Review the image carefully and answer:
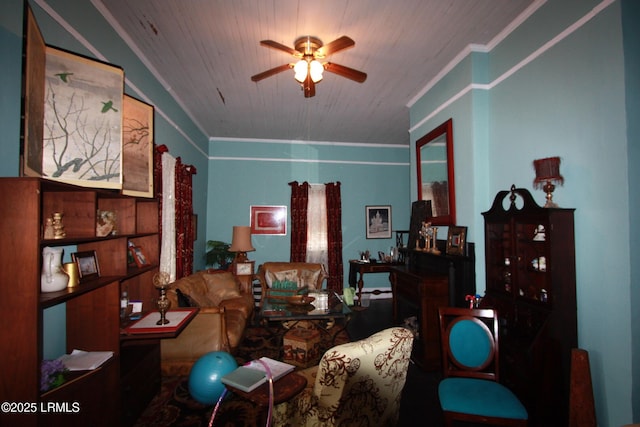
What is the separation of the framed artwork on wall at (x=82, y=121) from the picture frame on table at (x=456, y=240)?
11.2 ft

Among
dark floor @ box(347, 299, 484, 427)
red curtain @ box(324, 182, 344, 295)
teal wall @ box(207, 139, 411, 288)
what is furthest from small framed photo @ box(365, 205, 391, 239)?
dark floor @ box(347, 299, 484, 427)

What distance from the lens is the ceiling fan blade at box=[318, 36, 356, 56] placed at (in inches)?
97.6

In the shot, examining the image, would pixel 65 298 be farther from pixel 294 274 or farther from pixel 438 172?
pixel 294 274

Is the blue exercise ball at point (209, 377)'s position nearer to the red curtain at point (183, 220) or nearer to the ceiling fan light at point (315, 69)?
the red curtain at point (183, 220)

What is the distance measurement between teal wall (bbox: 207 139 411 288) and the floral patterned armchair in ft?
16.5

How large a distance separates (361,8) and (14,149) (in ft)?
9.11

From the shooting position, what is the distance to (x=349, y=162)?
7.08m

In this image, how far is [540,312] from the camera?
234cm

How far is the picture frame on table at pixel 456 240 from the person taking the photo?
3.33 m

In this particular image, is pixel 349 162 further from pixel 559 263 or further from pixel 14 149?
pixel 14 149

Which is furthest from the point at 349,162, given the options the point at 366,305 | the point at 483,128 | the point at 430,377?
the point at 430,377

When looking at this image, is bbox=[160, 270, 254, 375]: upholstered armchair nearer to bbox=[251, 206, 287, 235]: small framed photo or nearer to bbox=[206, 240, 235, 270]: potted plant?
bbox=[206, 240, 235, 270]: potted plant

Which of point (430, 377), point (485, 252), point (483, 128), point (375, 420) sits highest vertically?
point (483, 128)

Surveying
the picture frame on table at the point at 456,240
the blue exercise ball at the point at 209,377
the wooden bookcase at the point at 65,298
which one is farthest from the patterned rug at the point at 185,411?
the picture frame on table at the point at 456,240
